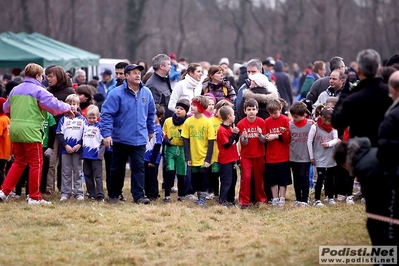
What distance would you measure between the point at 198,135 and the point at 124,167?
4.16ft

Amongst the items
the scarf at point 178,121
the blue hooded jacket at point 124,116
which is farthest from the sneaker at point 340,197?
the blue hooded jacket at point 124,116

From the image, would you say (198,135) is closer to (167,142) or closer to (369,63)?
(167,142)

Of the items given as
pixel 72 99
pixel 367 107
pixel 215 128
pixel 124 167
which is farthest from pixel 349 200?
pixel 367 107

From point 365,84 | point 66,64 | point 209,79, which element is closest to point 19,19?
point 66,64

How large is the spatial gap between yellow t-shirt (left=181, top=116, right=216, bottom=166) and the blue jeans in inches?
29.9

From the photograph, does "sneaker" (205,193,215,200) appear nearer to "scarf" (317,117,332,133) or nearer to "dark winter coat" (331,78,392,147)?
"scarf" (317,117,332,133)

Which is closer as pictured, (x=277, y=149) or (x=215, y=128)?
(x=277, y=149)

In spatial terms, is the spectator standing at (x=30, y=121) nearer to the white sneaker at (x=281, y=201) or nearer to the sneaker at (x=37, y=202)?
the sneaker at (x=37, y=202)

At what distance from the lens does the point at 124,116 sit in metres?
11.7

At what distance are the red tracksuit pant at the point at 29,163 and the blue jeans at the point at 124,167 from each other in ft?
3.77

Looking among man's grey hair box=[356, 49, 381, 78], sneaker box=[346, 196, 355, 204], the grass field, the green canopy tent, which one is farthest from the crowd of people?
the green canopy tent

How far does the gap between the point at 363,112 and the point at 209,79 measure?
599 centimetres

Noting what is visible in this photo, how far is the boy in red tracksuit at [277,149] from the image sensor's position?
11.7 meters

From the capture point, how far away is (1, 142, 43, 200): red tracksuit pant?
1141 cm
